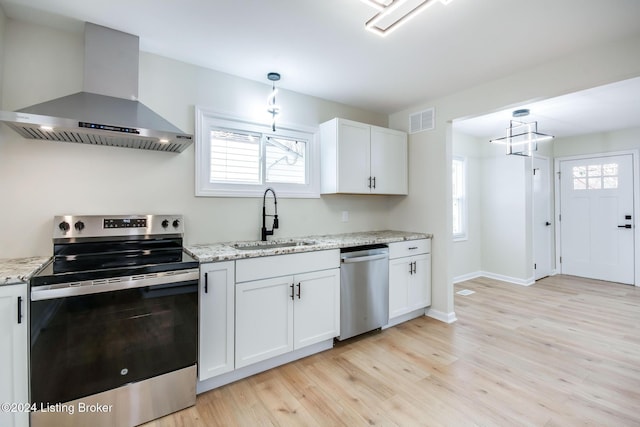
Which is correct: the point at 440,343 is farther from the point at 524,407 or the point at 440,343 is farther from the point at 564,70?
the point at 564,70

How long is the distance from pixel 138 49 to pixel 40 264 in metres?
1.58

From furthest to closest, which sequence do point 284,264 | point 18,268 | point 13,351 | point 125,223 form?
point 284,264
point 125,223
point 18,268
point 13,351

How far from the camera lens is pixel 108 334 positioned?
5.28ft

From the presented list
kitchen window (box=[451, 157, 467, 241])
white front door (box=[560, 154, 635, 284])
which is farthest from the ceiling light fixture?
white front door (box=[560, 154, 635, 284])

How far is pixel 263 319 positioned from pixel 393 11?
7.51 ft

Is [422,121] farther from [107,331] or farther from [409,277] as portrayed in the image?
[107,331]

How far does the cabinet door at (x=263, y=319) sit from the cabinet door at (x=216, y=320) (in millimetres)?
65

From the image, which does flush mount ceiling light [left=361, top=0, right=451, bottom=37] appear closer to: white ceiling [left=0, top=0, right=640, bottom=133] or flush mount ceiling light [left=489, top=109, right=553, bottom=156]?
white ceiling [left=0, top=0, right=640, bottom=133]

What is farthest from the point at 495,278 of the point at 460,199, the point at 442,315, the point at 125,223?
the point at 125,223

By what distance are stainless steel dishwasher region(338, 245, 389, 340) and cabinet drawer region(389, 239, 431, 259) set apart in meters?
0.11

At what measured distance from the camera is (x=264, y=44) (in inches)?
84.7

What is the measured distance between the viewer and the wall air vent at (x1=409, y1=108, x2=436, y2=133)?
3.34 metres

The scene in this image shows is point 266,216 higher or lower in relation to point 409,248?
higher

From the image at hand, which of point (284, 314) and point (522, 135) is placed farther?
point (522, 135)
